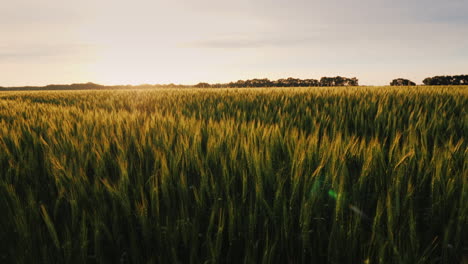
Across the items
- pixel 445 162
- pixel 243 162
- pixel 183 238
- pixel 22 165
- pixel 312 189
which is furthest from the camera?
pixel 22 165

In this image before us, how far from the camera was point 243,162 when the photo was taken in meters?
1.08

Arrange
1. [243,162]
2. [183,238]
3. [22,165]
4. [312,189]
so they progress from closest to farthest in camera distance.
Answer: [183,238] < [312,189] < [243,162] < [22,165]

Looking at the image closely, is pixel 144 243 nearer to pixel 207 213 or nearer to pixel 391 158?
pixel 207 213

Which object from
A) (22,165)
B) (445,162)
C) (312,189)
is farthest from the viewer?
(22,165)

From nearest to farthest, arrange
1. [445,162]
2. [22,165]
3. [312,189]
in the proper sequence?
[312,189] → [445,162] → [22,165]

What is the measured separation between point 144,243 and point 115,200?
20cm

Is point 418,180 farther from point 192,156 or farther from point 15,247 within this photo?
point 15,247

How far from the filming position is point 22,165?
1.32 meters

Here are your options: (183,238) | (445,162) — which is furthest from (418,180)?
(183,238)

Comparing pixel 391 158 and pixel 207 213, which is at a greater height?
pixel 391 158

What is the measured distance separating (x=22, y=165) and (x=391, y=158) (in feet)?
5.40

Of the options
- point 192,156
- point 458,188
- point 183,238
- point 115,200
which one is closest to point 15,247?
point 115,200

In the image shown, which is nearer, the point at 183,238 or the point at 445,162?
the point at 183,238

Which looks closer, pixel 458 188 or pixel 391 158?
pixel 458 188
